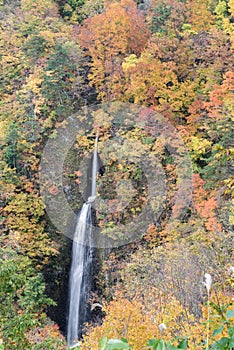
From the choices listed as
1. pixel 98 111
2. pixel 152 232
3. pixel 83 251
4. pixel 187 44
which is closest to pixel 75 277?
pixel 83 251

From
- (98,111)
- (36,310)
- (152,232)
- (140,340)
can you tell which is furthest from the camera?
(98,111)

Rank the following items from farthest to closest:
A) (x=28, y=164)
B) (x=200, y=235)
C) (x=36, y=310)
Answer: (x=28, y=164), (x=36, y=310), (x=200, y=235)

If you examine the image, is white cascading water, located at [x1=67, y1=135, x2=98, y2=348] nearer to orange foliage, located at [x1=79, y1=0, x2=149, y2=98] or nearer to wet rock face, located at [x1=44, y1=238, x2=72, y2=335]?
wet rock face, located at [x1=44, y1=238, x2=72, y2=335]

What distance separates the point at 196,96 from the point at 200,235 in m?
6.52

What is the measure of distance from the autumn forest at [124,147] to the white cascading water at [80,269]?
288 millimetres

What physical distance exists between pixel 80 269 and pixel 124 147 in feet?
16.3

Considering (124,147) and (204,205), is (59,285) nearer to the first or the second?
(124,147)

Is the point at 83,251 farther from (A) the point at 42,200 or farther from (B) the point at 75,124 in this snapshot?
(B) the point at 75,124

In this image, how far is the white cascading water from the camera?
559 inches

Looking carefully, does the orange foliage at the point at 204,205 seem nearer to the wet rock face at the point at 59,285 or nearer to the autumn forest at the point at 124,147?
the autumn forest at the point at 124,147

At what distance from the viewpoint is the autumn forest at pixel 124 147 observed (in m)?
11.7

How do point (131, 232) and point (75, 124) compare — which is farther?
point (75, 124)

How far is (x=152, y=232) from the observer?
13578mm

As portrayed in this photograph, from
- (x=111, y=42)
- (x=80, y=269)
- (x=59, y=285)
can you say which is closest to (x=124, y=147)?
(x=80, y=269)
